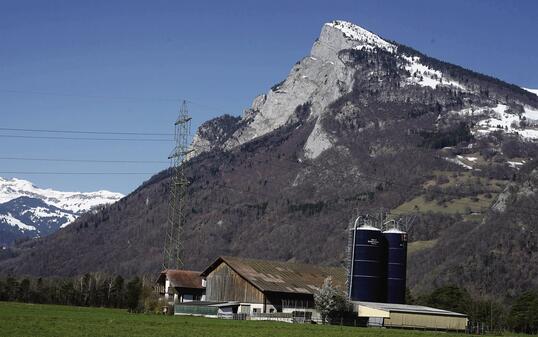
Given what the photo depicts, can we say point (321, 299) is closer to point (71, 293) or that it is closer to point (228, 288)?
point (228, 288)

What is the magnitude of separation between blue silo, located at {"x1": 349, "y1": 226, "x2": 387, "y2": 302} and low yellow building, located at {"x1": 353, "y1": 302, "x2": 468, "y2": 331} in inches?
280

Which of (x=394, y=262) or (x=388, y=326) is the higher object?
(x=394, y=262)

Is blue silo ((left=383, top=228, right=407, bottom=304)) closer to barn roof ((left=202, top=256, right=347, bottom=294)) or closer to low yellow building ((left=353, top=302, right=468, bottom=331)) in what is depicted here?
barn roof ((left=202, top=256, right=347, bottom=294))

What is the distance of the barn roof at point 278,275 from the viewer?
380ft

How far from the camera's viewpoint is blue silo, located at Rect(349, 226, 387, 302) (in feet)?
373

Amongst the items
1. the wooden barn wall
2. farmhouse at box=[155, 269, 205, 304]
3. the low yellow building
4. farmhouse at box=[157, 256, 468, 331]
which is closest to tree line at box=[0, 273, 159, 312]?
farmhouse at box=[155, 269, 205, 304]

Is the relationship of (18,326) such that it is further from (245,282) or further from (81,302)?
(81,302)

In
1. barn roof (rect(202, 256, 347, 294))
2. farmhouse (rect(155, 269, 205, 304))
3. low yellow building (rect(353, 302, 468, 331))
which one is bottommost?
Answer: low yellow building (rect(353, 302, 468, 331))

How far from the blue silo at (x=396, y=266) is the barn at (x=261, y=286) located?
7.74m

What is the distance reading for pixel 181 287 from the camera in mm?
126062

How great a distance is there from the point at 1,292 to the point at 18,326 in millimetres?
97087

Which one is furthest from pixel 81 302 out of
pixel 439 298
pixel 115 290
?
pixel 439 298

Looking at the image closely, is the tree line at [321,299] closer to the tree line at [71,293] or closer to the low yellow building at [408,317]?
the tree line at [71,293]

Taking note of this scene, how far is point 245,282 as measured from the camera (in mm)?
116562
